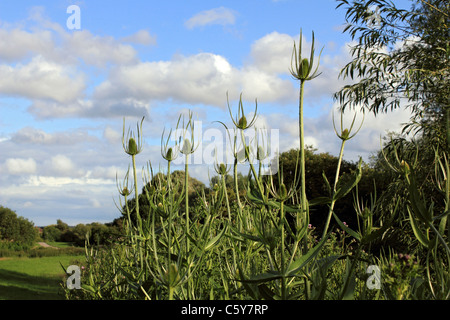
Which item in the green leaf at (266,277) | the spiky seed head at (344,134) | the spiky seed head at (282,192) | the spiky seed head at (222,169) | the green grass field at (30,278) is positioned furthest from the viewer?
the green grass field at (30,278)

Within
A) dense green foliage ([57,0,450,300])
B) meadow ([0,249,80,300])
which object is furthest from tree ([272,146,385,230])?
meadow ([0,249,80,300])

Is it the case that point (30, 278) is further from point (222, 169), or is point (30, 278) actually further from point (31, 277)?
point (222, 169)

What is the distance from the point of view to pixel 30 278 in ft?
35.9

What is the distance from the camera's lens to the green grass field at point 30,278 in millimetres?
8844

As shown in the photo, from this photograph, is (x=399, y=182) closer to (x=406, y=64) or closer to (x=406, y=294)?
(x=406, y=64)

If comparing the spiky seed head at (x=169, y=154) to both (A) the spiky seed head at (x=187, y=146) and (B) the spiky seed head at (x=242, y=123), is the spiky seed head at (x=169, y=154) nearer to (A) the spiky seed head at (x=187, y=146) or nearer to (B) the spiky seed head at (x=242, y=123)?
(A) the spiky seed head at (x=187, y=146)

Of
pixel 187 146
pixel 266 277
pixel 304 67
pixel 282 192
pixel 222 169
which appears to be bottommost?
pixel 266 277

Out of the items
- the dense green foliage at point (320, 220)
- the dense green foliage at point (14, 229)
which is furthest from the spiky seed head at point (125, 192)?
the dense green foliage at point (14, 229)

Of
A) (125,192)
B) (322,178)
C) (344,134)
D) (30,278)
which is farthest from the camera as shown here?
(322,178)

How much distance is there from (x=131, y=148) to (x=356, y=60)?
9.90m

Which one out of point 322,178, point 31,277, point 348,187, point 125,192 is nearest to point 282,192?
point 348,187

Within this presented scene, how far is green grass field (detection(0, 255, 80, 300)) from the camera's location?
8.84 m

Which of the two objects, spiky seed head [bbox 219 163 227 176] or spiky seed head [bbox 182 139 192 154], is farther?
spiky seed head [bbox 219 163 227 176]

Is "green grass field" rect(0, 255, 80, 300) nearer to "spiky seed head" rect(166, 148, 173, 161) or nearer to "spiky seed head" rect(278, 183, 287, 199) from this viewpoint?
"spiky seed head" rect(166, 148, 173, 161)
